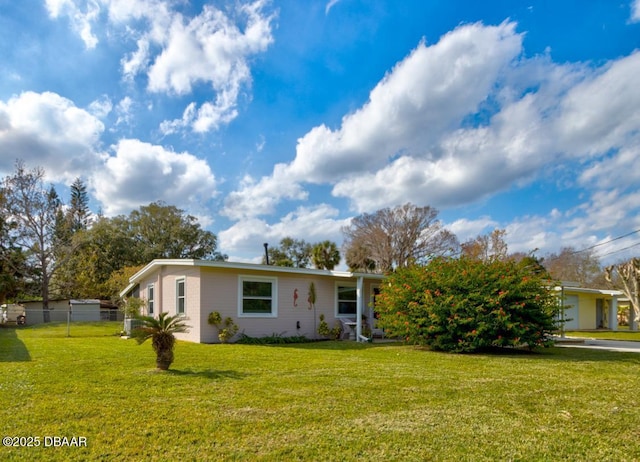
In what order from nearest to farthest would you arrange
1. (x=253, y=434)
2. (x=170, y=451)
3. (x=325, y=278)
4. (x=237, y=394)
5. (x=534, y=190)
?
1. (x=170, y=451)
2. (x=253, y=434)
3. (x=237, y=394)
4. (x=325, y=278)
5. (x=534, y=190)

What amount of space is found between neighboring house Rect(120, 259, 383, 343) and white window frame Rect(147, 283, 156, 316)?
0.69 metres

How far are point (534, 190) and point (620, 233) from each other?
6756mm

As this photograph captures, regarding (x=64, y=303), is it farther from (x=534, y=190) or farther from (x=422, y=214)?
(x=534, y=190)

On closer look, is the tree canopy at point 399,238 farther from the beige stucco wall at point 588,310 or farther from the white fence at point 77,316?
the white fence at point 77,316

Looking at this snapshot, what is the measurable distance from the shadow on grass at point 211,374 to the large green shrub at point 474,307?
18.5 ft

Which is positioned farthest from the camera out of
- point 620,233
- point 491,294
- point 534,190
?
point 620,233

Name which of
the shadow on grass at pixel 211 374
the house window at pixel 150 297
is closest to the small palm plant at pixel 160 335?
the shadow on grass at pixel 211 374

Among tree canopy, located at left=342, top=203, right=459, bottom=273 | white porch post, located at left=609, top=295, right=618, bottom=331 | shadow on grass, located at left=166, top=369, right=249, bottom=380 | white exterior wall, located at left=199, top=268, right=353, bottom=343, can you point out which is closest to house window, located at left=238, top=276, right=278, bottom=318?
white exterior wall, located at left=199, top=268, right=353, bottom=343

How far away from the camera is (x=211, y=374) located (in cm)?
665

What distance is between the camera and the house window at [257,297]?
12.9 m

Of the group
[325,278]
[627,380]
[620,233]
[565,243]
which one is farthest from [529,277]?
[565,243]

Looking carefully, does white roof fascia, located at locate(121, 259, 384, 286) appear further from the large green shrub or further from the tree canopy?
the tree canopy

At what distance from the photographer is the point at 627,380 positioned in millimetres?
6699

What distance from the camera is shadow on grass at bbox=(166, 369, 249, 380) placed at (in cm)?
639
